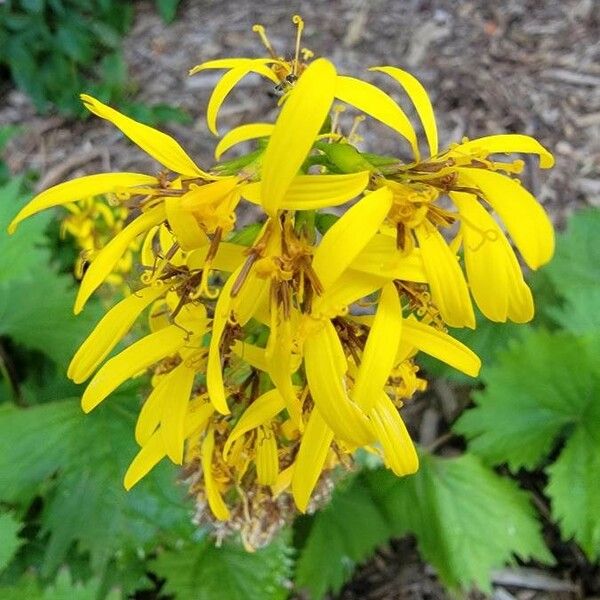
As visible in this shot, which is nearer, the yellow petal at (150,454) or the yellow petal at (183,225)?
the yellow petal at (183,225)

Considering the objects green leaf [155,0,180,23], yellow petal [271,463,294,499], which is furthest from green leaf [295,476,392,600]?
green leaf [155,0,180,23]

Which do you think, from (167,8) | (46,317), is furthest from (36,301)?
(167,8)

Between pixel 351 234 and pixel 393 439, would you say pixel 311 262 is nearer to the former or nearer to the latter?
pixel 351 234

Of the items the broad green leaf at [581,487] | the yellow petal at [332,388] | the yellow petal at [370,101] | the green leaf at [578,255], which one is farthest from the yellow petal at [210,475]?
the green leaf at [578,255]

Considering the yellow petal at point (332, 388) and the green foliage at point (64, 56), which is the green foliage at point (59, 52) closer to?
the green foliage at point (64, 56)

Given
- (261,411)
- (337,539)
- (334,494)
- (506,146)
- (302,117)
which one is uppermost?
(302,117)

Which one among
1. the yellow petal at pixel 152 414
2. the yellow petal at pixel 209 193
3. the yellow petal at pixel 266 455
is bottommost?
the yellow petal at pixel 266 455
